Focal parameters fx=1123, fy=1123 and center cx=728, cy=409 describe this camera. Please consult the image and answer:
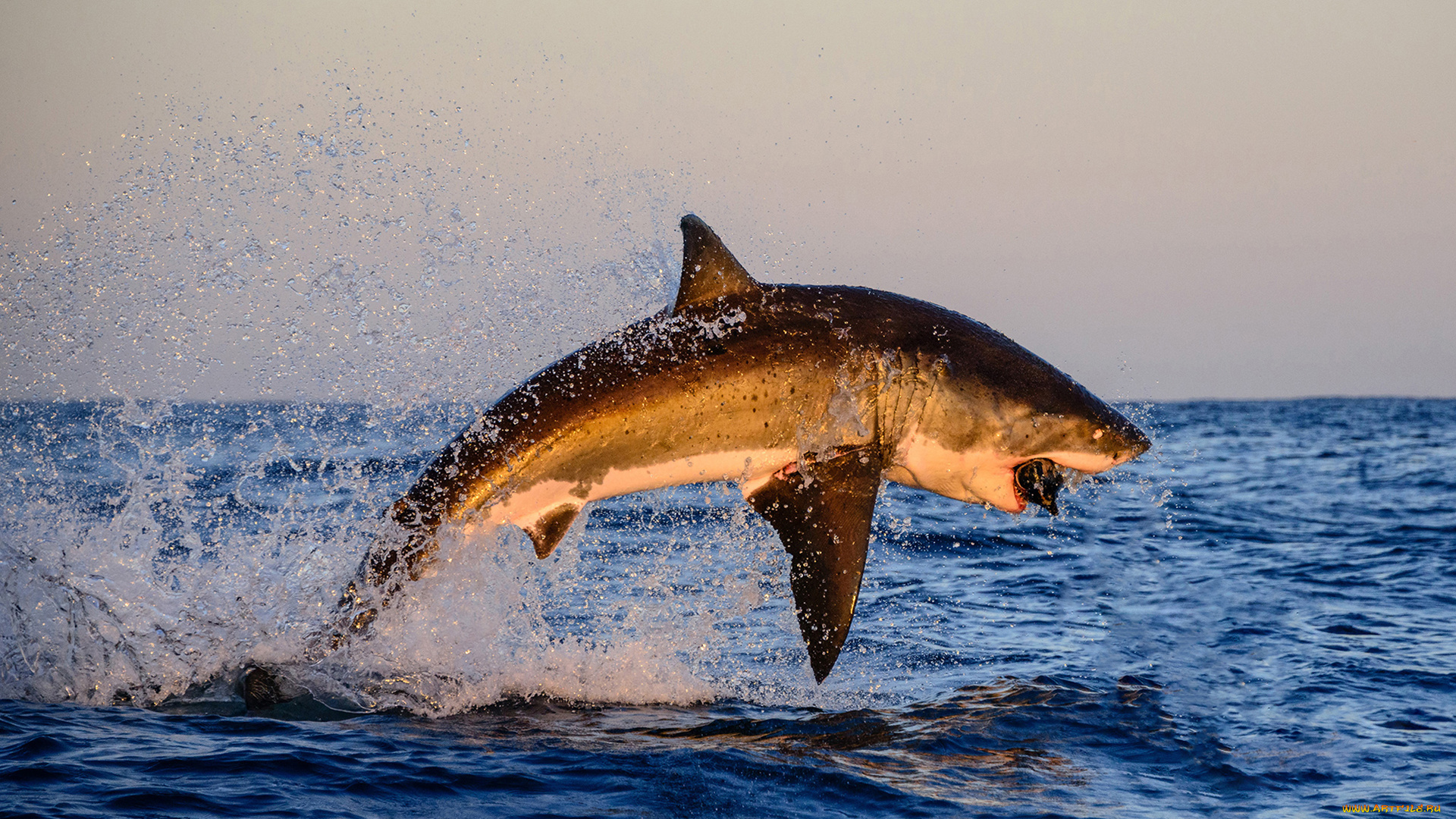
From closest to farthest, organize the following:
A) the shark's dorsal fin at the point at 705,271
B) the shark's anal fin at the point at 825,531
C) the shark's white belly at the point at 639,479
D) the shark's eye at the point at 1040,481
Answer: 1. the shark's anal fin at the point at 825,531
2. the shark's white belly at the point at 639,479
3. the shark's dorsal fin at the point at 705,271
4. the shark's eye at the point at 1040,481

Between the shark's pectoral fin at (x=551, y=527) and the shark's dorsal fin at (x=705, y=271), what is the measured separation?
3.78 feet

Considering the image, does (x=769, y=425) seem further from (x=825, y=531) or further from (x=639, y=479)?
(x=639, y=479)

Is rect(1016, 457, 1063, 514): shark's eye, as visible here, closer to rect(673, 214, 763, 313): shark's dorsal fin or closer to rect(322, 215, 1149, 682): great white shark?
rect(322, 215, 1149, 682): great white shark

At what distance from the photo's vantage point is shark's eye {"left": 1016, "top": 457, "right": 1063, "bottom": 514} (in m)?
5.99

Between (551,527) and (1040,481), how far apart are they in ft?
8.51

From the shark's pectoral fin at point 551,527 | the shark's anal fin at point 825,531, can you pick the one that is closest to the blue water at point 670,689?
the shark's pectoral fin at point 551,527

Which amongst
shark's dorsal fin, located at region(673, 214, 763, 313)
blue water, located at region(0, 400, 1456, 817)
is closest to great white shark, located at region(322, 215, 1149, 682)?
shark's dorsal fin, located at region(673, 214, 763, 313)

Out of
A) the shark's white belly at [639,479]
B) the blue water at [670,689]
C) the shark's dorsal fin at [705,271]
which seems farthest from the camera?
the shark's dorsal fin at [705,271]

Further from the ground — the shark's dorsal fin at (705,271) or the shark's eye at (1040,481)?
the shark's dorsal fin at (705,271)

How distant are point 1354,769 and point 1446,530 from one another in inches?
499

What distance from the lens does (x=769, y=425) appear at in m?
5.61

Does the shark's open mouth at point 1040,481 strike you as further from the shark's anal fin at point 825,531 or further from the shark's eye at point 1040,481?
the shark's anal fin at point 825,531

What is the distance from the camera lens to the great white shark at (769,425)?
5492 mm

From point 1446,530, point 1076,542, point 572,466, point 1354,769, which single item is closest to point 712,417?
point 572,466
